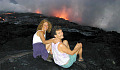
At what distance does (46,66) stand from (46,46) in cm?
81

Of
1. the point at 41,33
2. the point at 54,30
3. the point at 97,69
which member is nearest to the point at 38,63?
the point at 41,33

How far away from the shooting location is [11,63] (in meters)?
4.07

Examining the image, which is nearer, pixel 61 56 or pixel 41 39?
pixel 61 56

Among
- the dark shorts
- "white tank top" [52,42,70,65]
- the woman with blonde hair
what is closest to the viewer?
"white tank top" [52,42,70,65]

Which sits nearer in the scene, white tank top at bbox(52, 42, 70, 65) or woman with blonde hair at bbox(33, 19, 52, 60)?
white tank top at bbox(52, 42, 70, 65)

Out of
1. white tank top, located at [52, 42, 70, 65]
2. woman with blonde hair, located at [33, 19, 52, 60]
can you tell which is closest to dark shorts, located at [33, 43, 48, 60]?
woman with blonde hair, located at [33, 19, 52, 60]

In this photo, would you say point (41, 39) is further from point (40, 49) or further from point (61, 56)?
point (61, 56)

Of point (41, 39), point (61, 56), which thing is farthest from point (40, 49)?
point (61, 56)

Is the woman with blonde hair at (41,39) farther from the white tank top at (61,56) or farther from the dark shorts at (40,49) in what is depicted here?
the white tank top at (61,56)

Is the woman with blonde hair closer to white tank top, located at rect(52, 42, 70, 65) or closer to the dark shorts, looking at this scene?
the dark shorts

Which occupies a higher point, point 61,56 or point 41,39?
point 41,39

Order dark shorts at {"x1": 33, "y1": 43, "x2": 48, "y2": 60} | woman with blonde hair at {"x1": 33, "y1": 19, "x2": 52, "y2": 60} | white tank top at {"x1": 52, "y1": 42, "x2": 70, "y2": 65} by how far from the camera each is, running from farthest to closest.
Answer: dark shorts at {"x1": 33, "y1": 43, "x2": 48, "y2": 60}
woman with blonde hair at {"x1": 33, "y1": 19, "x2": 52, "y2": 60}
white tank top at {"x1": 52, "y1": 42, "x2": 70, "y2": 65}

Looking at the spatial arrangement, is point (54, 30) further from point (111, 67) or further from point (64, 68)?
point (111, 67)

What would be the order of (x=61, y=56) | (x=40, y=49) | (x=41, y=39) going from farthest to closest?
1. (x=40, y=49)
2. (x=41, y=39)
3. (x=61, y=56)
